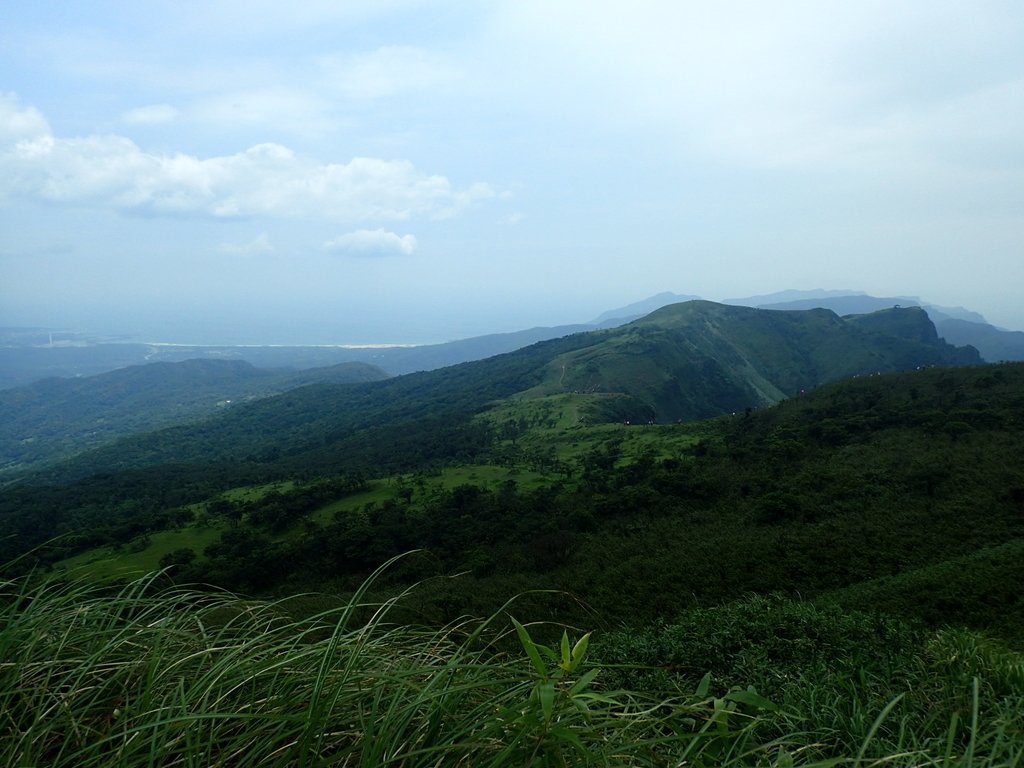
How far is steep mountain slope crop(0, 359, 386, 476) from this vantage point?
139500 millimetres

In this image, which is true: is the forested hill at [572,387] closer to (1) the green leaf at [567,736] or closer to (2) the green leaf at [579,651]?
(2) the green leaf at [579,651]

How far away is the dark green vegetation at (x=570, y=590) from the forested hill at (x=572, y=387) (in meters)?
2.22

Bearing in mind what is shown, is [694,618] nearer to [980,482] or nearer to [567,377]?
[980,482]

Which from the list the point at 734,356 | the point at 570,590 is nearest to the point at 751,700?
the point at 570,590

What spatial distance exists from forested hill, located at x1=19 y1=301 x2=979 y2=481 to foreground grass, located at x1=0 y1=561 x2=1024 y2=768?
54.0 metres

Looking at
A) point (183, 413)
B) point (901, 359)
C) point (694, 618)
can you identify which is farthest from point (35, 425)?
point (901, 359)

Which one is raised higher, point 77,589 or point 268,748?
point 77,589

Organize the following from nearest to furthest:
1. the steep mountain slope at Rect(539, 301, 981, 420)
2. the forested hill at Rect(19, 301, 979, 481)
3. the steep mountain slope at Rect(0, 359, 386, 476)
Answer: the forested hill at Rect(19, 301, 979, 481), the steep mountain slope at Rect(539, 301, 981, 420), the steep mountain slope at Rect(0, 359, 386, 476)

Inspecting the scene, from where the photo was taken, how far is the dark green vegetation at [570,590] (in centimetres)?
189

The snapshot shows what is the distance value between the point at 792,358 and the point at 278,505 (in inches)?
5067

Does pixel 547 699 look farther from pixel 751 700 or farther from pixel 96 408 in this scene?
pixel 96 408

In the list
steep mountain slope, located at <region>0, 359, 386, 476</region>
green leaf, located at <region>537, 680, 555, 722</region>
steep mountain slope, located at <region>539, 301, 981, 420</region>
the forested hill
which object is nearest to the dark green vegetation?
green leaf, located at <region>537, 680, 555, 722</region>

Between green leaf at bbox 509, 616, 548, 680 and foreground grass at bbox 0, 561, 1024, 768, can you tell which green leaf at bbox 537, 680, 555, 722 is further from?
green leaf at bbox 509, 616, 548, 680

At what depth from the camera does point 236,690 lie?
2.13m
